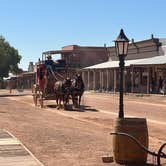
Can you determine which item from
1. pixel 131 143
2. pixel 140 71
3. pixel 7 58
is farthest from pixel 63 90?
pixel 7 58

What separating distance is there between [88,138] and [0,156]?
3942mm

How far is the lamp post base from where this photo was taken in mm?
11070

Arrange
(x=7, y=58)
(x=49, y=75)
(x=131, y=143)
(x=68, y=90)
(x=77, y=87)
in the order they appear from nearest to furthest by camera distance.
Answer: (x=131, y=143)
(x=68, y=90)
(x=77, y=87)
(x=49, y=75)
(x=7, y=58)

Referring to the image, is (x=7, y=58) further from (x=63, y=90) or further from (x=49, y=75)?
(x=63, y=90)

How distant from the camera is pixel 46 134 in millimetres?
16391

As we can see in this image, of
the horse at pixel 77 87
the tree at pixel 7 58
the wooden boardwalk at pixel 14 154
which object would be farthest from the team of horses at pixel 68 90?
the tree at pixel 7 58

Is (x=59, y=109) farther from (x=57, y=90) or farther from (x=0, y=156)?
(x=0, y=156)

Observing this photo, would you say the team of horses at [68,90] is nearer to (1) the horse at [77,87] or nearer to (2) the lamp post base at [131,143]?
(1) the horse at [77,87]

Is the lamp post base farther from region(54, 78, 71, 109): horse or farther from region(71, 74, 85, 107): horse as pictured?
region(71, 74, 85, 107): horse

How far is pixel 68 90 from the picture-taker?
1227 inches

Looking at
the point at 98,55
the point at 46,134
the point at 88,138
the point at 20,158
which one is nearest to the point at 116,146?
the point at 20,158

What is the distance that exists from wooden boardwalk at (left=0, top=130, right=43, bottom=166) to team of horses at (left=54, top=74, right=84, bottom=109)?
1625 cm

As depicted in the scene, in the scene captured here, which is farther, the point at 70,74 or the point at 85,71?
the point at 85,71

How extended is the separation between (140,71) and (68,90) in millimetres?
24724
